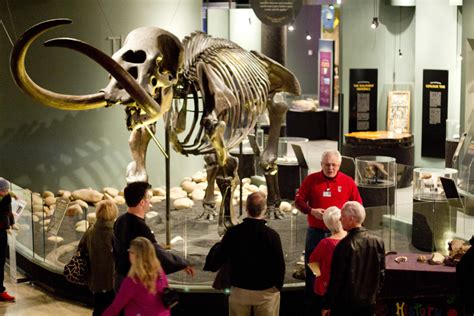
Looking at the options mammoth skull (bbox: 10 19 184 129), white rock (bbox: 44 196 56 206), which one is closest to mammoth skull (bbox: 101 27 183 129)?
mammoth skull (bbox: 10 19 184 129)

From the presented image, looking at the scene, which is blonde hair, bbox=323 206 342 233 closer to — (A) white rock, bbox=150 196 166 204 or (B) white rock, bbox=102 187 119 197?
(A) white rock, bbox=150 196 166 204

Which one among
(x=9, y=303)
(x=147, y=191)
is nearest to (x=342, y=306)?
(x=147, y=191)

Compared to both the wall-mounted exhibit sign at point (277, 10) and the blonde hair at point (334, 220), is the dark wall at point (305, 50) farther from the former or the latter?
the blonde hair at point (334, 220)

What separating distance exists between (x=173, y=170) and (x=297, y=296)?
6.57 meters

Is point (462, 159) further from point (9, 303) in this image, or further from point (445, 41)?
point (9, 303)

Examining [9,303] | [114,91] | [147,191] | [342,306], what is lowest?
[9,303]

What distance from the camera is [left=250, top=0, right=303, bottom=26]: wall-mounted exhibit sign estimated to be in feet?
43.0

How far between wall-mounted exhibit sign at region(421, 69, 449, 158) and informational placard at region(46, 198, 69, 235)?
8946 millimetres

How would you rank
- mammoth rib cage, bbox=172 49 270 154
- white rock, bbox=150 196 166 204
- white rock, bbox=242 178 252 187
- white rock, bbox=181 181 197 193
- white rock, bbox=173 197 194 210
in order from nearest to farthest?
mammoth rib cage, bbox=172 49 270 154, white rock, bbox=173 197 194 210, white rock, bbox=150 196 166 204, white rock, bbox=181 181 197 193, white rock, bbox=242 178 252 187

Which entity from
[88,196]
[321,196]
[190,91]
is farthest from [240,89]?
[88,196]

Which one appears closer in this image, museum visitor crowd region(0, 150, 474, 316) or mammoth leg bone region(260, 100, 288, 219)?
museum visitor crowd region(0, 150, 474, 316)

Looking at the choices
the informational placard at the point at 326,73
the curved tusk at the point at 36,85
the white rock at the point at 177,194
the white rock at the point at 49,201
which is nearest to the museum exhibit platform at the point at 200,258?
the curved tusk at the point at 36,85

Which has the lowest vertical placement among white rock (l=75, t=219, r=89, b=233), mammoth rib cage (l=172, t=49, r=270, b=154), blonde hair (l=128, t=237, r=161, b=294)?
white rock (l=75, t=219, r=89, b=233)

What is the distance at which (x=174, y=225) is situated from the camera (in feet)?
34.2
